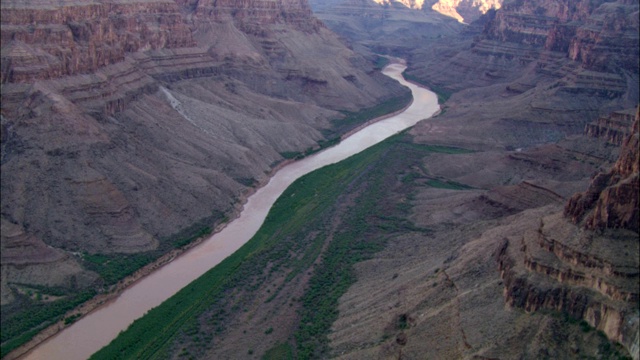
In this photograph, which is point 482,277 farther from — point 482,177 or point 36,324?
point 482,177

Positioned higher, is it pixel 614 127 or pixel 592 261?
pixel 592 261

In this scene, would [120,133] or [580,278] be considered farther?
[120,133]

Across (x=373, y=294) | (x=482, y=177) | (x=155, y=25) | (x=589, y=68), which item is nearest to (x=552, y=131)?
(x=589, y=68)

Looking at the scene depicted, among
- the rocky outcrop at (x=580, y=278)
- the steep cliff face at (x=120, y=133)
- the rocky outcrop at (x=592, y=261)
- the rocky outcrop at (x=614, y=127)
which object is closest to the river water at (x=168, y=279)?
the steep cliff face at (x=120, y=133)

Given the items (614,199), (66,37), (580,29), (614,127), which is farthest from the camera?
(580,29)

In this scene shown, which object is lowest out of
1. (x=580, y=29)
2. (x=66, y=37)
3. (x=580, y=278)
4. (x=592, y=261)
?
(x=580, y=278)

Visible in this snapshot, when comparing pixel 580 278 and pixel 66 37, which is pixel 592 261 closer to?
pixel 580 278

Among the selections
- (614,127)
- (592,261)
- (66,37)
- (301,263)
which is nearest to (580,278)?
(592,261)

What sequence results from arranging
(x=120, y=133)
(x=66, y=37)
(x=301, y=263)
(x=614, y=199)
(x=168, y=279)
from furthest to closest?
(x=120, y=133) < (x=66, y=37) < (x=168, y=279) < (x=301, y=263) < (x=614, y=199)

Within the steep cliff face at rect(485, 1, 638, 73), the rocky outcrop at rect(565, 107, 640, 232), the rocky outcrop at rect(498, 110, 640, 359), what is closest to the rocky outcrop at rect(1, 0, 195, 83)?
the rocky outcrop at rect(498, 110, 640, 359)
